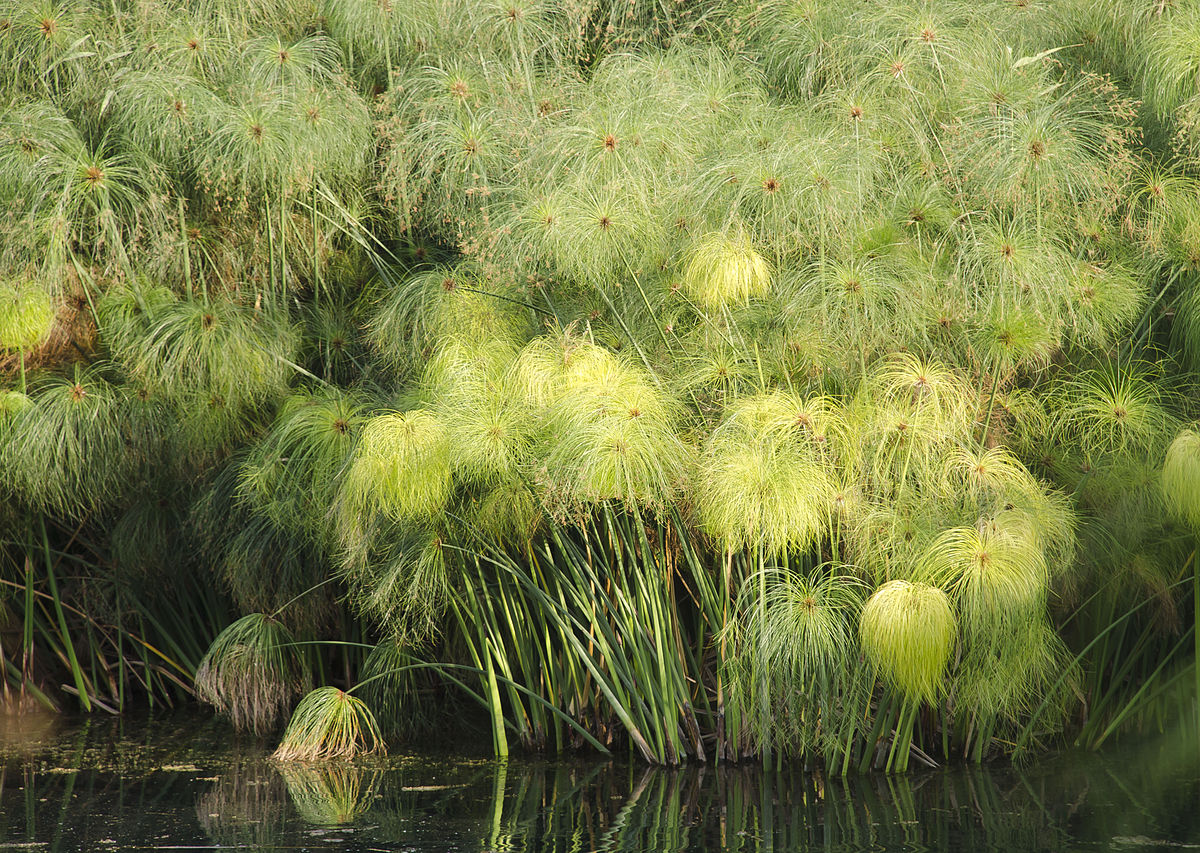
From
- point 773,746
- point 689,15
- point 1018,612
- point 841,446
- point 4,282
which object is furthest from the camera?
point 689,15

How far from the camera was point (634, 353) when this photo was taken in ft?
21.3

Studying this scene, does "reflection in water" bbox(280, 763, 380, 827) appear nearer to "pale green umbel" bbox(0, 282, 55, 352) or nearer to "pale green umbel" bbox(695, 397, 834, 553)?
"pale green umbel" bbox(695, 397, 834, 553)

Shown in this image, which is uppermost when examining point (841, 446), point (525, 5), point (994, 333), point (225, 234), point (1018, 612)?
point (525, 5)

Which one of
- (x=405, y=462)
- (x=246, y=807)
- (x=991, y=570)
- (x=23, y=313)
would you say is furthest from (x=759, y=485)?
(x=23, y=313)

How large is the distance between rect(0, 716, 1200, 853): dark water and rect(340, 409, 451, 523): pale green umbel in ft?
4.82

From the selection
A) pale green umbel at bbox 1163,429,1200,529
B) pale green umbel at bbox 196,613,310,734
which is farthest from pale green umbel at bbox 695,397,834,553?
pale green umbel at bbox 196,613,310,734

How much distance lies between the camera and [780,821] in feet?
18.7

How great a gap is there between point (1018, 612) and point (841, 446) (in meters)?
1.09

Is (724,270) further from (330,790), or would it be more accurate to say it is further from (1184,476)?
(330,790)

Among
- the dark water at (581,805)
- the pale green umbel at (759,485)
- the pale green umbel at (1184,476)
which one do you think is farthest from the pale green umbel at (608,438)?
the pale green umbel at (1184,476)

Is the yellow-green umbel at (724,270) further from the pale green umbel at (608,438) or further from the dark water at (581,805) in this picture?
the dark water at (581,805)

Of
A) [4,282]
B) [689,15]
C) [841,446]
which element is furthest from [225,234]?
[841,446]

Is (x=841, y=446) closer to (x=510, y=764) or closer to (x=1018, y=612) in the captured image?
(x=1018, y=612)

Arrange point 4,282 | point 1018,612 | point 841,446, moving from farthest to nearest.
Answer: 1. point 4,282
2. point 841,446
3. point 1018,612
